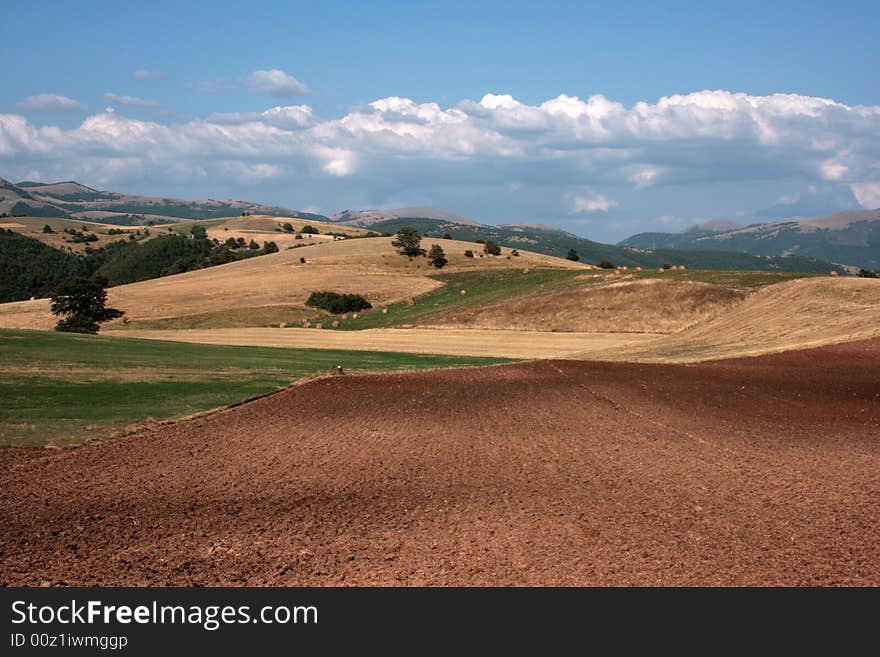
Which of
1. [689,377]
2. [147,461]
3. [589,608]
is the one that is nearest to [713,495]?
[589,608]

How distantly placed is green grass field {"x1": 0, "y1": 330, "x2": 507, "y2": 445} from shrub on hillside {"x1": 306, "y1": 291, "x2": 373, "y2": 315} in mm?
Answer: 30714

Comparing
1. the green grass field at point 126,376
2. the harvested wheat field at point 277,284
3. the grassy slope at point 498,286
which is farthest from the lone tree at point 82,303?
the green grass field at point 126,376

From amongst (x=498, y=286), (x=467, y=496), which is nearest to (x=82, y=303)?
(x=498, y=286)

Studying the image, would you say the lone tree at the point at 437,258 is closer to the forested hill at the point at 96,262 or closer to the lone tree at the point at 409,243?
the lone tree at the point at 409,243

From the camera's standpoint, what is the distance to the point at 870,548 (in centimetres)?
1336

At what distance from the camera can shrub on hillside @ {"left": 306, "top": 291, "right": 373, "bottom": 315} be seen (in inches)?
3440

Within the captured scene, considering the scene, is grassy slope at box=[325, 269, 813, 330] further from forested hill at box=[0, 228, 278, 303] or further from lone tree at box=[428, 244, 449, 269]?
forested hill at box=[0, 228, 278, 303]

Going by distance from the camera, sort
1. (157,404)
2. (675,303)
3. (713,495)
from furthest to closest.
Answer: (675,303)
(157,404)
(713,495)

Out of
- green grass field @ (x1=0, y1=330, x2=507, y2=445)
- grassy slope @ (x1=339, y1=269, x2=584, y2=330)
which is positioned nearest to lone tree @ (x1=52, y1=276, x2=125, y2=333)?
grassy slope @ (x1=339, y1=269, x2=584, y2=330)

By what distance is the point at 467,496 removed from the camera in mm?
17156

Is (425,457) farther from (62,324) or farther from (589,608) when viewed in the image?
(62,324)

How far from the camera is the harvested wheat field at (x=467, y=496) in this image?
41.5ft

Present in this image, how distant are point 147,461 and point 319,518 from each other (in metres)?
7.56

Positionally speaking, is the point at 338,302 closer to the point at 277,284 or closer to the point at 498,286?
the point at 277,284
